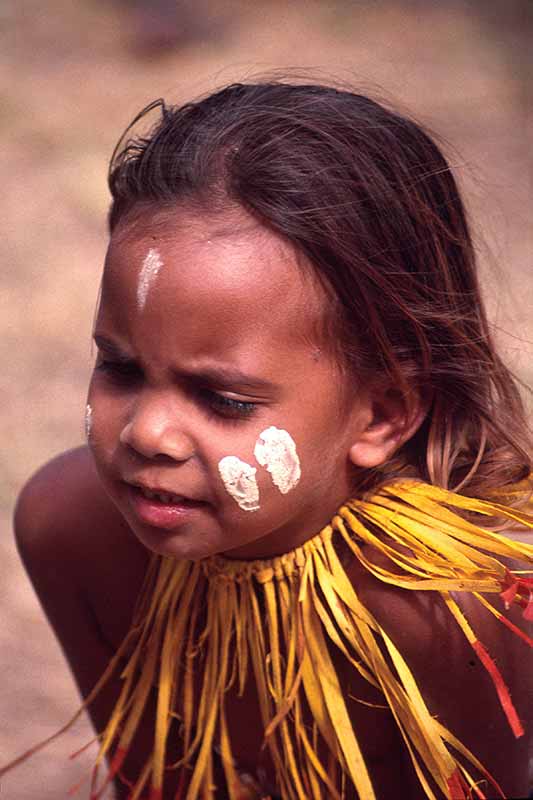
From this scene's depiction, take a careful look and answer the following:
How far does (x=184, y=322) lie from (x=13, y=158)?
11.3 ft

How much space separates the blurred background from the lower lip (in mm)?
1025

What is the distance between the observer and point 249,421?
1.83 meters

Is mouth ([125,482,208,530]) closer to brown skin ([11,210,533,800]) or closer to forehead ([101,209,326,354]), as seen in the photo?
brown skin ([11,210,533,800])

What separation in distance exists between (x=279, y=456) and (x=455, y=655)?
0.45 meters

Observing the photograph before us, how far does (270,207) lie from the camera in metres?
1.83

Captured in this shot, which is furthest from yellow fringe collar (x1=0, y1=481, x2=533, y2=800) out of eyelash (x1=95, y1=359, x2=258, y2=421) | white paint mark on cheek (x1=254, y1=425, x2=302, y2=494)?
eyelash (x1=95, y1=359, x2=258, y2=421)

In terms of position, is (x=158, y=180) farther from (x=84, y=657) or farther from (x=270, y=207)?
(x=84, y=657)

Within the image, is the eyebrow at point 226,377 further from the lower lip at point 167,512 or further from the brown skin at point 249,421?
the lower lip at point 167,512

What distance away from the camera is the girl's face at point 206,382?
1.78 meters

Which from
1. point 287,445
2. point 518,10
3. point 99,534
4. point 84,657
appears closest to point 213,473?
point 287,445

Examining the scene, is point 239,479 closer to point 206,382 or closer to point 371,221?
point 206,382

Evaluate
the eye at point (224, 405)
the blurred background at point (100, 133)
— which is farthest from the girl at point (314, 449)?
the blurred background at point (100, 133)

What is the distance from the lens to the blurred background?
3066mm

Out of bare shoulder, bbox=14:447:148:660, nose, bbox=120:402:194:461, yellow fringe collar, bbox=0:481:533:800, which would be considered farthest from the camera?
bare shoulder, bbox=14:447:148:660
